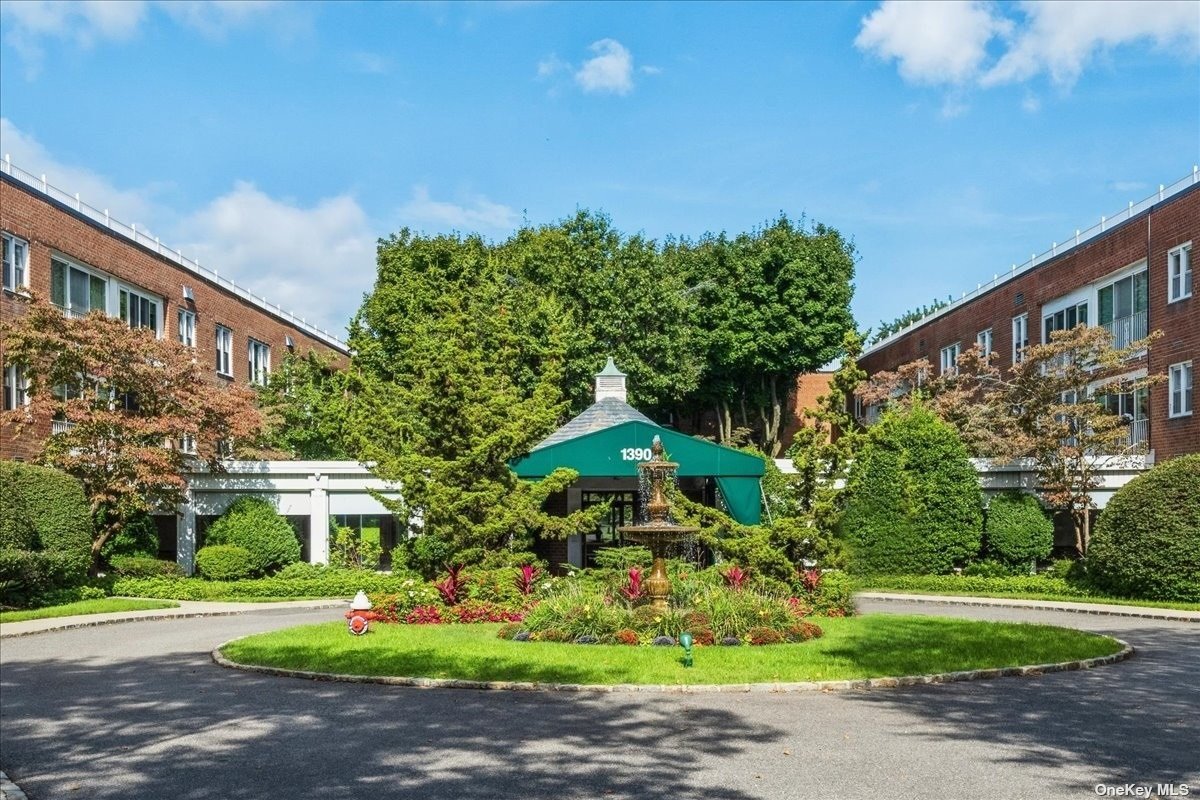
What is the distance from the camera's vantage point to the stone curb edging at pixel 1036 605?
22547 millimetres

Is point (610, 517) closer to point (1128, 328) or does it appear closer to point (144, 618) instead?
point (144, 618)

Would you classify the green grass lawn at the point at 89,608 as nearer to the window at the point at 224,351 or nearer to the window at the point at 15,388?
the window at the point at 15,388

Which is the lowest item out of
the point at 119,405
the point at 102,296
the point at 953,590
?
the point at 953,590

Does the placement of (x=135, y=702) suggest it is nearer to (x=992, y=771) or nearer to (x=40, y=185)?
(x=992, y=771)

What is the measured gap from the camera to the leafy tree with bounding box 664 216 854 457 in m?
50.3

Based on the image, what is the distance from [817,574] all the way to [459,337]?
922 centimetres

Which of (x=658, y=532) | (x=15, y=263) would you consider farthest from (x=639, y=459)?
(x=15, y=263)

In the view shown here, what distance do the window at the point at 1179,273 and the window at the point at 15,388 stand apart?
30.9 meters

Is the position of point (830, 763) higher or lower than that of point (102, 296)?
lower

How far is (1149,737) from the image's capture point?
399 inches

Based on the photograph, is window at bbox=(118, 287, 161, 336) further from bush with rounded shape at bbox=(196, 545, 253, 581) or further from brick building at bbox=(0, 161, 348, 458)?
bush with rounded shape at bbox=(196, 545, 253, 581)

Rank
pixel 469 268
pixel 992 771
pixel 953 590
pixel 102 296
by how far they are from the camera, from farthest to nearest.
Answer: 1. pixel 469 268
2. pixel 102 296
3. pixel 953 590
4. pixel 992 771

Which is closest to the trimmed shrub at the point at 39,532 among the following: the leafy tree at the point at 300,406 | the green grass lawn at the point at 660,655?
the green grass lawn at the point at 660,655

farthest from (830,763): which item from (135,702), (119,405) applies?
(119,405)
